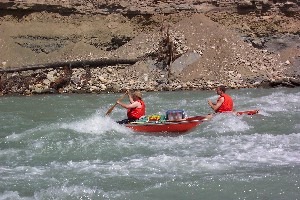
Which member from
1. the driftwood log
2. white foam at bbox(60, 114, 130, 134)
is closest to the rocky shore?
the driftwood log

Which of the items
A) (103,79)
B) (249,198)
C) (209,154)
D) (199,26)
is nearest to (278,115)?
(209,154)

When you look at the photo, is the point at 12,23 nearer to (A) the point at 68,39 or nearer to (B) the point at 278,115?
(A) the point at 68,39

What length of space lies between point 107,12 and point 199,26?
15.7 ft

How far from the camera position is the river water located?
268 inches

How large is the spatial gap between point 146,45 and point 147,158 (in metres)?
13.5

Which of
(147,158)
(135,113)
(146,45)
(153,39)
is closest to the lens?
(147,158)

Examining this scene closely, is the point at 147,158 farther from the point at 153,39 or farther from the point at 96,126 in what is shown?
the point at 153,39

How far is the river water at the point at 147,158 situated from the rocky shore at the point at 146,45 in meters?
5.17

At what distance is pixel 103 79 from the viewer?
19141 mm

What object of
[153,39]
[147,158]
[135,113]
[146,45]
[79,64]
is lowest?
[79,64]

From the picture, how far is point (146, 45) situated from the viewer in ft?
70.3

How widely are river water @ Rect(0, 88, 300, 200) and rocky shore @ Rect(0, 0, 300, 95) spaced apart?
17.0ft

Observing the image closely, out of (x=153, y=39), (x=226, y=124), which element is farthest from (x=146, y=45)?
(x=226, y=124)

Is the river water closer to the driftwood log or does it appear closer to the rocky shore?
the rocky shore
